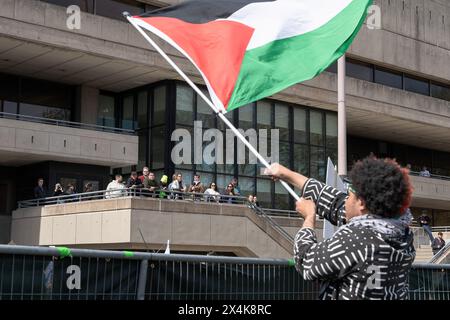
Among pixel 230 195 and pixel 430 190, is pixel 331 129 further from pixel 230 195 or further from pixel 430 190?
pixel 230 195

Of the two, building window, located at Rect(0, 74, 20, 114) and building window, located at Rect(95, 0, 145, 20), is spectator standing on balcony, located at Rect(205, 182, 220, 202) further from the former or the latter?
building window, located at Rect(0, 74, 20, 114)

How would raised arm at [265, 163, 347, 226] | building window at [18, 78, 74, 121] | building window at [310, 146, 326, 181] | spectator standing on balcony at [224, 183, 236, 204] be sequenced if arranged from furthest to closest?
building window at [310, 146, 326, 181] → building window at [18, 78, 74, 121] → spectator standing on balcony at [224, 183, 236, 204] → raised arm at [265, 163, 347, 226]

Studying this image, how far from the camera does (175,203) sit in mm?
24094

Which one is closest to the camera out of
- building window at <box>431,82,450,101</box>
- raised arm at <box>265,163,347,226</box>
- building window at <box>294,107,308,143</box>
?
raised arm at <box>265,163,347,226</box>

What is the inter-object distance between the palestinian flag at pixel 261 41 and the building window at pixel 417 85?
32.7m

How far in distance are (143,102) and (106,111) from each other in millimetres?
1911

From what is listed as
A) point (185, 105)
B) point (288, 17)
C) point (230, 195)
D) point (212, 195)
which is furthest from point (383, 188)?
point (185, 105)

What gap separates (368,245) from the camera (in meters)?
3.77

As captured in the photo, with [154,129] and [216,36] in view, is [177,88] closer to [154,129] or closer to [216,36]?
[154,129]

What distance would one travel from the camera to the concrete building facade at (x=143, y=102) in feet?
90.4

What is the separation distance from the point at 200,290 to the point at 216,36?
4169 millimetres

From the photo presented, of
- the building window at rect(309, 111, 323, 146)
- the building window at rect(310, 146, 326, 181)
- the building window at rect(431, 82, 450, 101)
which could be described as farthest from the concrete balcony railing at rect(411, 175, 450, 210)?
the building window at rect(309, 111, 323, 146)

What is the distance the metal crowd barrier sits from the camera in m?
5.11

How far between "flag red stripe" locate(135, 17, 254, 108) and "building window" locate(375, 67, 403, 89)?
3066cm
